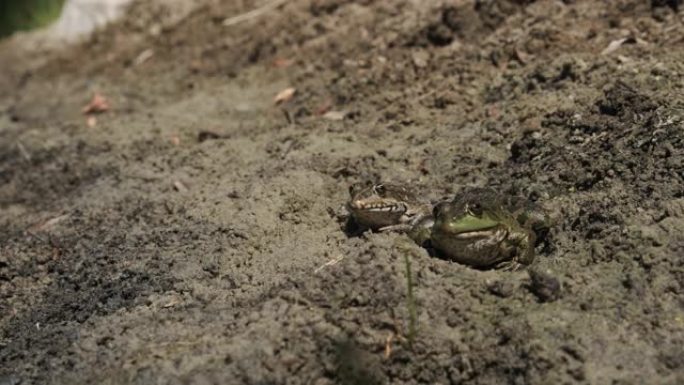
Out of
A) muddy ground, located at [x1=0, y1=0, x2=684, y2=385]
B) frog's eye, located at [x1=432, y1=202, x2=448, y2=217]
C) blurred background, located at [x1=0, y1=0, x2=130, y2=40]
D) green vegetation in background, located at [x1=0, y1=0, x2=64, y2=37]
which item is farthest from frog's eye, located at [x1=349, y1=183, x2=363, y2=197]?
green vegetation in background, located at [x1=0, y1=0, x2=64, y2=37]

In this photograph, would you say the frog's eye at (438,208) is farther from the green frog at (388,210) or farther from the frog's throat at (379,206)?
the frog's throat at (379,206)

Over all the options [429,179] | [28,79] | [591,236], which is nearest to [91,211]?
[429,179]

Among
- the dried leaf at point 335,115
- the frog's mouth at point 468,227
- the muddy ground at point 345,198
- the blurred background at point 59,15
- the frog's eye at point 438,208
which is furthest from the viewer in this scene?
the blurred background at point 59,15

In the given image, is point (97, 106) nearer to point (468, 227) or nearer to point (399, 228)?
point (399, 228)

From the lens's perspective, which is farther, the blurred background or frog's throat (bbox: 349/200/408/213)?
the blurred background

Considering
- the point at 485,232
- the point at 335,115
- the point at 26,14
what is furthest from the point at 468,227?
the point at 26,14

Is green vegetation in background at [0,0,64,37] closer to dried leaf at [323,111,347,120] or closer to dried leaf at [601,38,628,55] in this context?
dried leaf at [323,111,347,120]

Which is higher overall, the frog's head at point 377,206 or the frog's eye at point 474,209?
the frog's eye at point 474,209

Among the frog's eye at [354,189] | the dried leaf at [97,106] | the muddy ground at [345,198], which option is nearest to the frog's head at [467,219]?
the muddy ground at [345,198]
